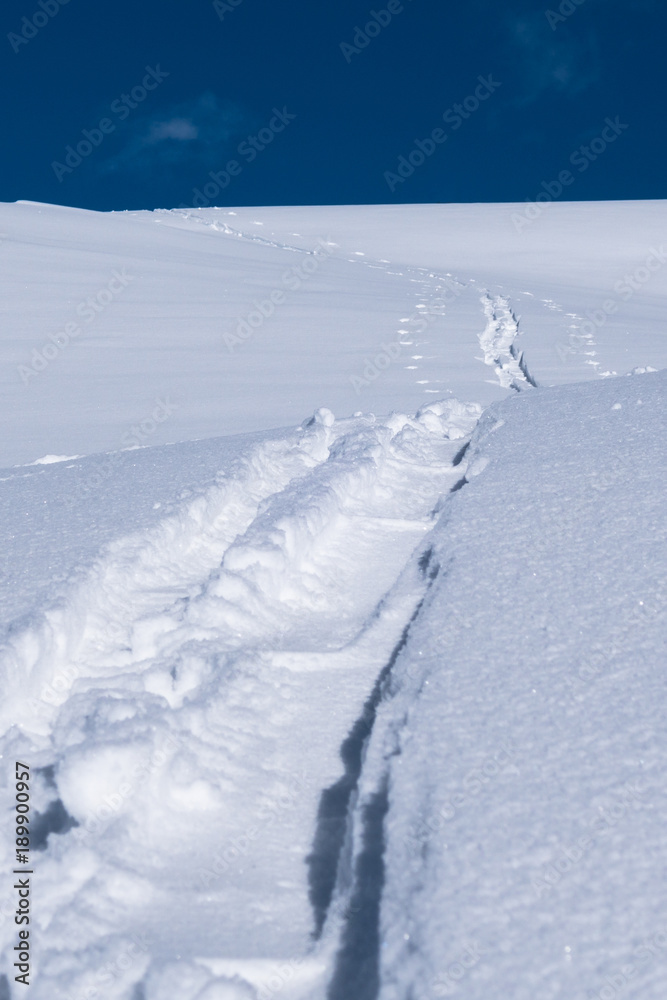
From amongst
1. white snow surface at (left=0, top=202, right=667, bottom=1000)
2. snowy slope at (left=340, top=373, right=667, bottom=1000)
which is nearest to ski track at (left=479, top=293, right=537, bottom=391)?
white snow surface at (left=0, top=202, right=667, bottom=1000)

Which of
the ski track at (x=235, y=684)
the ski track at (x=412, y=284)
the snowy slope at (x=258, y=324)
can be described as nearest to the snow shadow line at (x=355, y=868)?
the ski track at (x=235, y=684)

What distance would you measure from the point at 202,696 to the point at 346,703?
277 millimetres

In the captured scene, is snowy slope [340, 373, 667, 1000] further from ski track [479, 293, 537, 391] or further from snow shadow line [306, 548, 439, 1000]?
ski track [479, 293, 537, 391]

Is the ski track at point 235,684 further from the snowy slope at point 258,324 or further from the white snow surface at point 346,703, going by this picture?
the snowy slope at point 258,324

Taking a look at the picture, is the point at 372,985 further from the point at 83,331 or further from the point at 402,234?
the point at 402,234

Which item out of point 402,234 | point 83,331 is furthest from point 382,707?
point 402,234

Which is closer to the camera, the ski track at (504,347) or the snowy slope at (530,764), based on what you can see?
the snowy slope at (530,764)

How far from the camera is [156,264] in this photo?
10.8 metres

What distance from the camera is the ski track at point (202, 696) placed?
1.27 metres

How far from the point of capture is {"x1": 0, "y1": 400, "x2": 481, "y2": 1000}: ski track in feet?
4.18

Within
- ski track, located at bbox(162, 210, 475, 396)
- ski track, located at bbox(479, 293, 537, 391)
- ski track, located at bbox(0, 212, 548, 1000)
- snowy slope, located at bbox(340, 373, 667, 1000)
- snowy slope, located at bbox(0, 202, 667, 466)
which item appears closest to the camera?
snowy slope, located at bbox(340, 373, 667, 1000)

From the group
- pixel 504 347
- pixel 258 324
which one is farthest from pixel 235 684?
pixel 258 324

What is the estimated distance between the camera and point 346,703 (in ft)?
5.62

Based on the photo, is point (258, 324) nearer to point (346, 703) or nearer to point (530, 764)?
point (346, 703)
